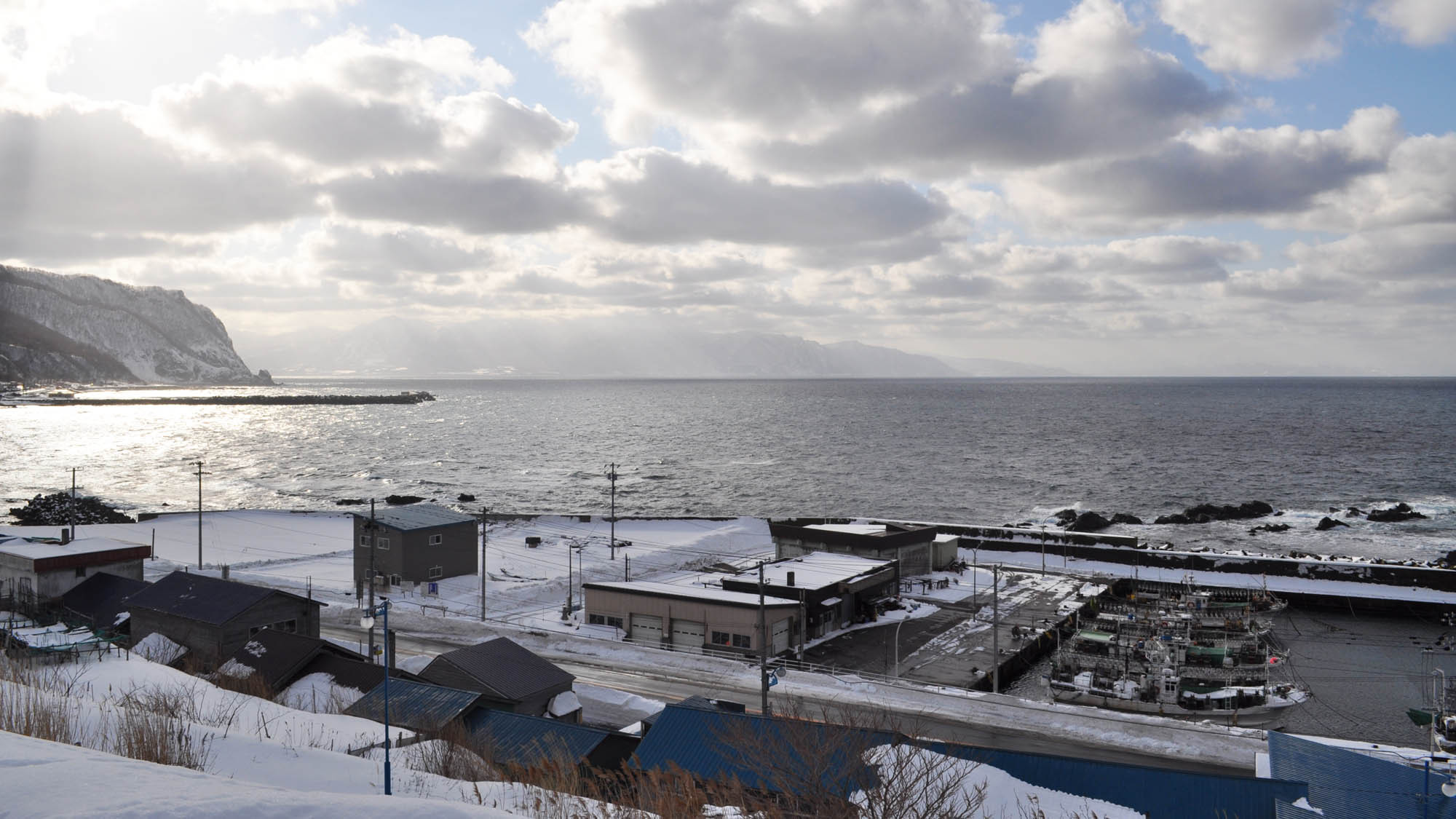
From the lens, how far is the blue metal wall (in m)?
18.1

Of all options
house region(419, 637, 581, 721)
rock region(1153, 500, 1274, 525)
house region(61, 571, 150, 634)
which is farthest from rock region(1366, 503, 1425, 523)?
house region(61, 571, 150, 634)

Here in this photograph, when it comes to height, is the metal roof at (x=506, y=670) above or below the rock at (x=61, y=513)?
above

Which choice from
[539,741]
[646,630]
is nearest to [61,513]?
[646,630]

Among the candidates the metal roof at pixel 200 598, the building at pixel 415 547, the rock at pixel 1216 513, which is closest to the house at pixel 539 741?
the metal roof at pixel 200 598

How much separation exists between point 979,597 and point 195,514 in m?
68.3

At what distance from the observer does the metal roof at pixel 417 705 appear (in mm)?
24531

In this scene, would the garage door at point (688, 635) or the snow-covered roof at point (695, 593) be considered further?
the garage door at point (688, 635)

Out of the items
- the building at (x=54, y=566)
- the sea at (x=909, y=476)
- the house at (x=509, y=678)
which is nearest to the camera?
the house at (x=509, y=678)

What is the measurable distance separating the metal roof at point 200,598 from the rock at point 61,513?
4776 cm

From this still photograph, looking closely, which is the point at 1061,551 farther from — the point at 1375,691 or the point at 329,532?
the point at 329,532

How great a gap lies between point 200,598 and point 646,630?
2076 centimetres

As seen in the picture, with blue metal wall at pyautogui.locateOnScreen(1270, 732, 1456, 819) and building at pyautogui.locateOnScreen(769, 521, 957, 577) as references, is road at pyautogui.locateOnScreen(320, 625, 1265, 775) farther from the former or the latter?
building at pyautogui.locateOnScreen(769, 521, 957, 577)

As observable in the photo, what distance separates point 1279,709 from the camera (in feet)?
122

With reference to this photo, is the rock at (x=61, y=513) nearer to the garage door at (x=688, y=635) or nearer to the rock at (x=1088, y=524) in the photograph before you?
the garage door at (x=688, y=635)
